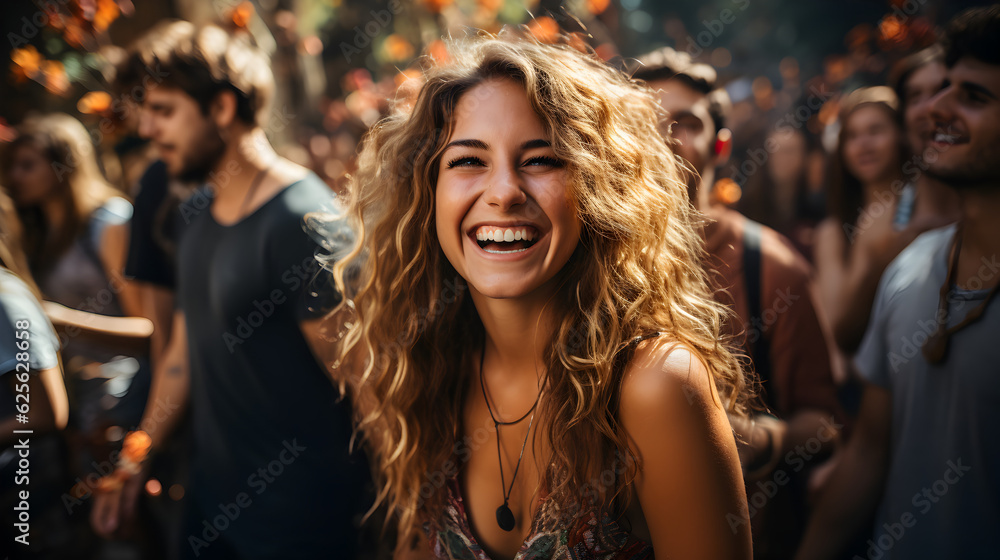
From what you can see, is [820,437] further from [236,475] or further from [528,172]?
[236,475]

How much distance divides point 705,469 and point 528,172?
0.79m

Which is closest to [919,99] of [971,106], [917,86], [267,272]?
[917,86]

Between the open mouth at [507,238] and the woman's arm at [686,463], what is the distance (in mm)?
405

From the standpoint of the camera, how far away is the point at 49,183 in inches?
117

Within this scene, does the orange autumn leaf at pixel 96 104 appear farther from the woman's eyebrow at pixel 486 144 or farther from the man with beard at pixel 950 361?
the man with beard at pixel 950 361

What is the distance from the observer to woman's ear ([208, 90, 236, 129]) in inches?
89.0

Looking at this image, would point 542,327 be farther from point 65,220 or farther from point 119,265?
point 65,220

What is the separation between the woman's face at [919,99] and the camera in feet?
7.01

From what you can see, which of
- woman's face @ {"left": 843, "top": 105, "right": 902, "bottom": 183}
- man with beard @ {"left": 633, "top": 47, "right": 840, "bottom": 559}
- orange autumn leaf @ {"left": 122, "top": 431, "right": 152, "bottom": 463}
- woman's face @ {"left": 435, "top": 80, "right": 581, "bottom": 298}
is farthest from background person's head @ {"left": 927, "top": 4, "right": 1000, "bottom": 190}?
orange autumn leaf @ {"left": 122, "top": 431, "right": 152, "bottom": 463}

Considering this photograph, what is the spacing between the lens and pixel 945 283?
181cm

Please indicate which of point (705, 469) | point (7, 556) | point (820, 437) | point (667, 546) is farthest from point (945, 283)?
point (7, 556)

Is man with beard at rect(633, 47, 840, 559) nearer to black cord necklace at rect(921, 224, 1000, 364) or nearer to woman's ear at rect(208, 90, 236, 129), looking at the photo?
black cord necklace at rect(921, 224, 1000, 364)

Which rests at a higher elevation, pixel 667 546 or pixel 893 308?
pixel 893 308

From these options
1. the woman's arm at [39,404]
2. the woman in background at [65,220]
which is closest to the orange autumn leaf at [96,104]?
the woman in background at [65,220]
